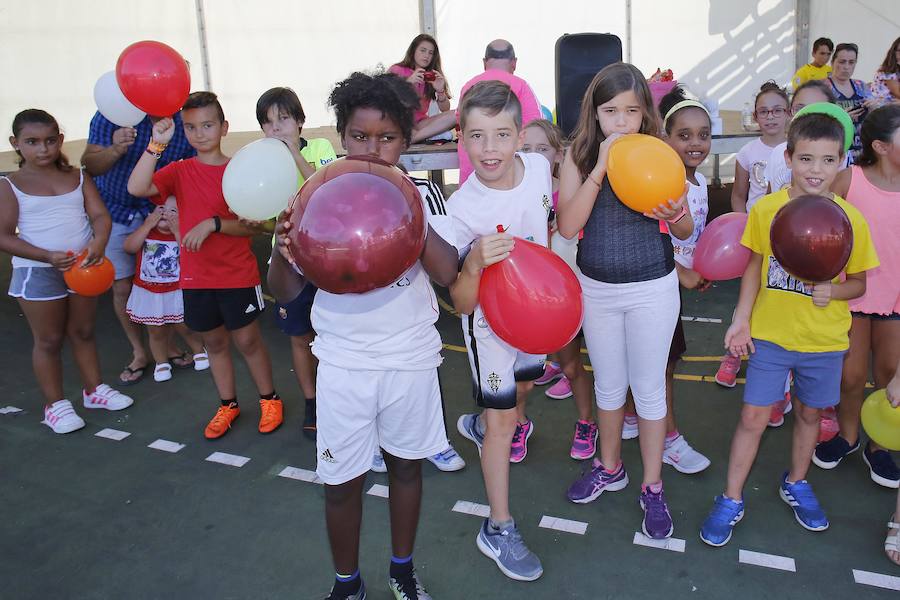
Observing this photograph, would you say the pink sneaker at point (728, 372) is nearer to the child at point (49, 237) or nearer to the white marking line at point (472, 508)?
the white marking line at point (472, 508)

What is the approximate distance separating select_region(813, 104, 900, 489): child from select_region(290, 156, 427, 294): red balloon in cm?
192

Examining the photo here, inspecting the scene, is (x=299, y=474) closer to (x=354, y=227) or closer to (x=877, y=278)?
(x=354, y=227)

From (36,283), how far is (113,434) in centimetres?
84

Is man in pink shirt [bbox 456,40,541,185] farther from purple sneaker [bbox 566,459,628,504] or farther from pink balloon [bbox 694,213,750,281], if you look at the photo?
purple sneaker [bbox 566,459,628,504]

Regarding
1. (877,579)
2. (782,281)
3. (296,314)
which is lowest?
(877,579)

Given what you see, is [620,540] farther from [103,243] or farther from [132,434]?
[103,243]

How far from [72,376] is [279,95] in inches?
94.8

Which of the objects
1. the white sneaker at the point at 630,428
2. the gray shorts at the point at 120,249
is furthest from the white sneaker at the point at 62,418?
the white sneaker at the point at 630,428

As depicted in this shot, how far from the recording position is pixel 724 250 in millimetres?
2668

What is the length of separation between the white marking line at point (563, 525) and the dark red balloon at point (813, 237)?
117cm

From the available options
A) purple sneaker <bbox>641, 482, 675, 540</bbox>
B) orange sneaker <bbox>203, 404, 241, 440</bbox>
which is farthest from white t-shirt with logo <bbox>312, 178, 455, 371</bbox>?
orange sneaker <bbox>203, 404, 241, 440</bbox>

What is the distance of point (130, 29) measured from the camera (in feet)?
32.0

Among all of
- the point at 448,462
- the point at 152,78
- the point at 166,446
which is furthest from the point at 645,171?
the point at 166,446

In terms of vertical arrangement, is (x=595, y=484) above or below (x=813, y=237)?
below
